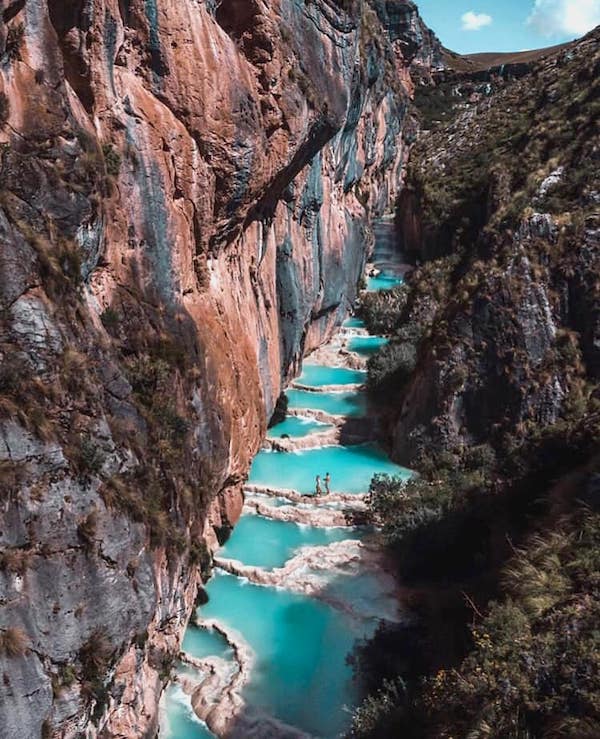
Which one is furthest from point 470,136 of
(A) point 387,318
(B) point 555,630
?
(B) point 555,630

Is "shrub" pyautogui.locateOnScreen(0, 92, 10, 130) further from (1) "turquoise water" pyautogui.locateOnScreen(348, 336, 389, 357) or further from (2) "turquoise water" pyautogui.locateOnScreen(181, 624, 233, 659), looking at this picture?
(1) "turquoise water" pyautogui.locateOnScreen(348, 336, 389, 357)

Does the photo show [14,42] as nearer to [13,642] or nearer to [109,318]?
[109,318]


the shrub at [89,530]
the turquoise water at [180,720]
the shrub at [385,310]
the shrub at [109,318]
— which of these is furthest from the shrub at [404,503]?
the shrub at [385,310]

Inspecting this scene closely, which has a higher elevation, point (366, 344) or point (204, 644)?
point (366, 344)

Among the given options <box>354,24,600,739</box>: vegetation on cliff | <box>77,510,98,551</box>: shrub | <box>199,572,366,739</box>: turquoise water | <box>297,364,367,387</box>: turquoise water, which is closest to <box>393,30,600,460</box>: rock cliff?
<box>354,24,600,739</box>: vegetation on cliff

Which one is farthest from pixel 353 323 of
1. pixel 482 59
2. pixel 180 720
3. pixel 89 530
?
pixel 482 59

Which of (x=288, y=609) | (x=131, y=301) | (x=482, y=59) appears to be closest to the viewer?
(x=131, y=301)
